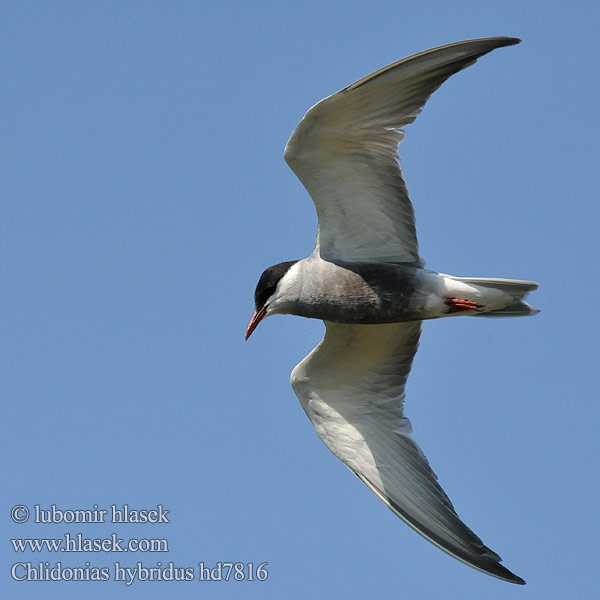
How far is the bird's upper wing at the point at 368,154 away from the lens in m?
7.76

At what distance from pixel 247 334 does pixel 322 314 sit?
694mm

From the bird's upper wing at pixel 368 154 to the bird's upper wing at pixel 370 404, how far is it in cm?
96

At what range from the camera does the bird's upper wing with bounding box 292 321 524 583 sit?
9203 mm

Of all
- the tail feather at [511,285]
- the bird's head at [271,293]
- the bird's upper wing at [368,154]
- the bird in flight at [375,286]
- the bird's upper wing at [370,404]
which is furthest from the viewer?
the bird's upper wing at [370,404]

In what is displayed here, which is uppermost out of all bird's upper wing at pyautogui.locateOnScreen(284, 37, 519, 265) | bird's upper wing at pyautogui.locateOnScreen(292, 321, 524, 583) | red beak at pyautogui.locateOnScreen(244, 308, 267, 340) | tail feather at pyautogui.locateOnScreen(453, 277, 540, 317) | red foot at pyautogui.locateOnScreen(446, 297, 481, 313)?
bird's upper wing at pyautogui.locateOnScreen(284, 37, 519, 265)

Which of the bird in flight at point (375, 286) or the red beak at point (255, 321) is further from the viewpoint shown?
the red beak at point (255, 321)

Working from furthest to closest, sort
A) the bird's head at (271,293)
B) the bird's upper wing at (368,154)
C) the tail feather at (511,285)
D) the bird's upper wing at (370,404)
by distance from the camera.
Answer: the bird's upper wing at (370,404) < the bird's head at (271,293) < the tail feather at (511,285) < the bird's upper wing at (368,154)

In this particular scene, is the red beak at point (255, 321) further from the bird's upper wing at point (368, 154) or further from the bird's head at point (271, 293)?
the bird's upper wing at point (368, 154)

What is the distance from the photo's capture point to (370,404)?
9734 millimetres

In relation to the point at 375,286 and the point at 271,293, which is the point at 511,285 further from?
the point at 271,293

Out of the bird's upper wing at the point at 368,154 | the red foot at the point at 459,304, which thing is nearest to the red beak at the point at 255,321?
the bird's upper wing at the point at 368,154

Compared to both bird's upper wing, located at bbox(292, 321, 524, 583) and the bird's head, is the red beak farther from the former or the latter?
bird's upper wing, located at bbox(292, 321, 524, 583)

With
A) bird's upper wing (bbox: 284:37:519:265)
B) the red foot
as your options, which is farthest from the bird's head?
the red foot

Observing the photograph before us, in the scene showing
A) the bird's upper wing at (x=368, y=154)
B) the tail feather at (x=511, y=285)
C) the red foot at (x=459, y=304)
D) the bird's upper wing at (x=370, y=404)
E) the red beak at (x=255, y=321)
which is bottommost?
the bird's upper wing at (x=370, y=404)
